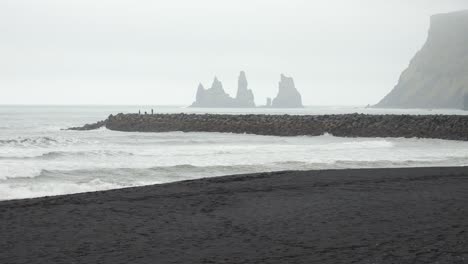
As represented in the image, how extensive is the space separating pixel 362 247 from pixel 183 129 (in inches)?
1701

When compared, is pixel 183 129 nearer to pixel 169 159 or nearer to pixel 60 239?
pixel 169 159

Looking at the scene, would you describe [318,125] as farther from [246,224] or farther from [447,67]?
[447,67]

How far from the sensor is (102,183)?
49.0 ft

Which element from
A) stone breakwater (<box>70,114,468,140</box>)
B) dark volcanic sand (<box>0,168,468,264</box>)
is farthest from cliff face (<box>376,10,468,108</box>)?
dark volcanic sand (<box>0,168,468,264</box>)

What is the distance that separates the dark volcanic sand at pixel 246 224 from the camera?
658 cm

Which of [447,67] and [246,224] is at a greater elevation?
[447,67]

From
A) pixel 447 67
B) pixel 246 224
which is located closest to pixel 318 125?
pixel 246 224

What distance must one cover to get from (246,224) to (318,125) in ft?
118

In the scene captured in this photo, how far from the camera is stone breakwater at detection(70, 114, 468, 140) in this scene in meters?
38.5

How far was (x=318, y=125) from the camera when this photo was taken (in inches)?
1721

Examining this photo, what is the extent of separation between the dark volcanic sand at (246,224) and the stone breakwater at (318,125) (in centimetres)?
2690

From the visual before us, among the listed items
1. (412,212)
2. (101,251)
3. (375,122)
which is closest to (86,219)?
(101,251)

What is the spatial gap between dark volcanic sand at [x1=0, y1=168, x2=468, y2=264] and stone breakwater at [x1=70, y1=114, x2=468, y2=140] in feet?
88.3

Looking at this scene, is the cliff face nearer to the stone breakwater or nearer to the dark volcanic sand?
the stone breakwater
